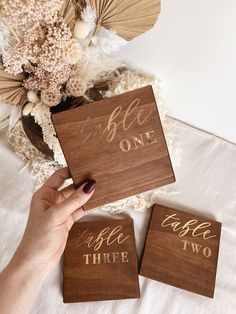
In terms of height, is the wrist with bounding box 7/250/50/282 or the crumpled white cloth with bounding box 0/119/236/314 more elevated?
the wrist with bounding box 7/250/50/282

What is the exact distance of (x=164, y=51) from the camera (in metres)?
0.88

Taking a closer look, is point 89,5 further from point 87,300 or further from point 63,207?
point 87,300

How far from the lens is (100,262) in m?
0.87

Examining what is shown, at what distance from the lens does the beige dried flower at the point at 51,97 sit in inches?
28.7

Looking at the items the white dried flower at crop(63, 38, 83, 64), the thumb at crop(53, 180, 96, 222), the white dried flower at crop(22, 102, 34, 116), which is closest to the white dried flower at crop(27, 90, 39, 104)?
the white dried flower at crop(22, 102, 34, 116)

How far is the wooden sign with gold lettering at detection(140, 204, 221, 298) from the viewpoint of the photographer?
88 centimetres

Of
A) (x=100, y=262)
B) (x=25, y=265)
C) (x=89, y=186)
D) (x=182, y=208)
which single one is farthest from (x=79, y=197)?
(x=182, y=208)

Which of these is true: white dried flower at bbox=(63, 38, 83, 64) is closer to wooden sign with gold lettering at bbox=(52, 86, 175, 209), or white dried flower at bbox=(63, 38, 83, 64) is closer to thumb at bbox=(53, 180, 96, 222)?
wooden sign with gold lettering at bbox=(52, 86, 175, 209)

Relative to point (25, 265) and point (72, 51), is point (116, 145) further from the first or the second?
point (25, 265)

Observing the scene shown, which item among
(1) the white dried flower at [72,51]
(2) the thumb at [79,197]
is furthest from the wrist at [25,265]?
(1) the white dried flower at [72,51]

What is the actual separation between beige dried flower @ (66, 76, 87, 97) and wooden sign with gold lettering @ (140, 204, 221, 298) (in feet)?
1.31

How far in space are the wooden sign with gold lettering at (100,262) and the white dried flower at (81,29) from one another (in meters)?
0.49

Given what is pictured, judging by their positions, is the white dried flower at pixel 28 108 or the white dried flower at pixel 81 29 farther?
the white dried flower at pixel 28 108

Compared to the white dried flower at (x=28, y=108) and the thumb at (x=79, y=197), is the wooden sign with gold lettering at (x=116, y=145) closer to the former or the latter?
the thumb at (x=79, y=197)
